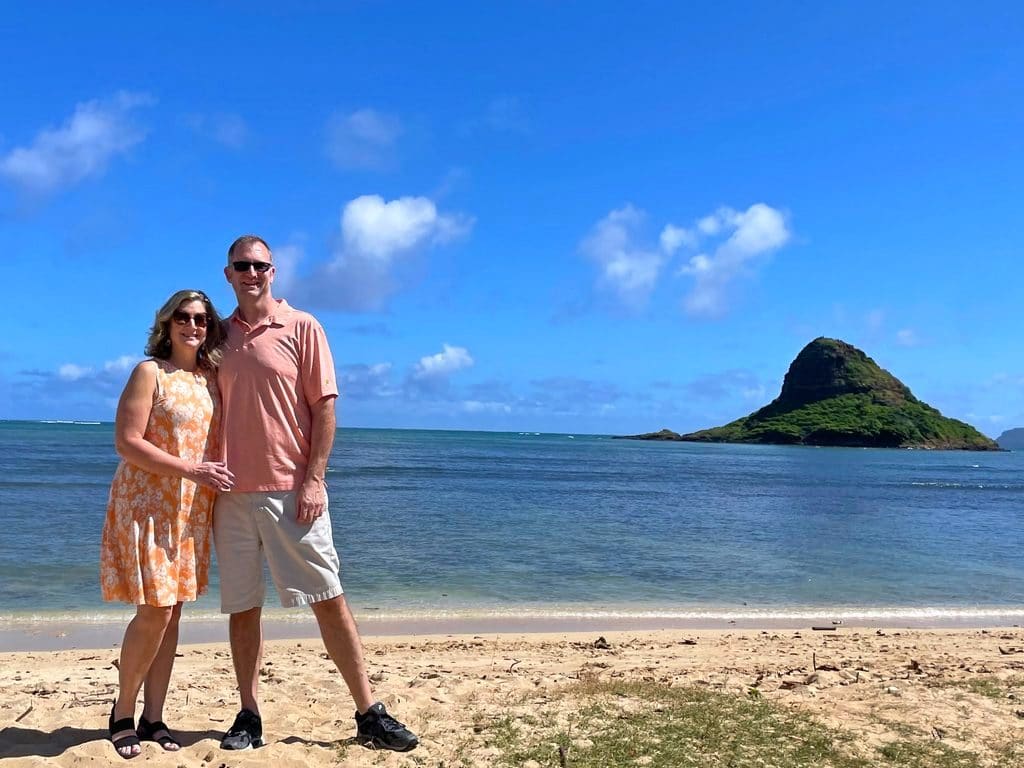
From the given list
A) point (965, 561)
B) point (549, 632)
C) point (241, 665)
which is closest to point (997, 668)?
point (549, 632)

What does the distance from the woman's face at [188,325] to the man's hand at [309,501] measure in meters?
0.95

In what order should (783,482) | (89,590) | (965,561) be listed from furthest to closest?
1. (783,482)
2. (965,561)
3. (89,590)

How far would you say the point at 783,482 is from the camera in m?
42.2

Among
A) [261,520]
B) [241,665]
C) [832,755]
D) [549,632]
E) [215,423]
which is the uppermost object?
[215,423]

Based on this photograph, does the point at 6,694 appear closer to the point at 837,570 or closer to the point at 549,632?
the point at 549,632

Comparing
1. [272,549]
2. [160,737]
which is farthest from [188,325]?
[160,737]

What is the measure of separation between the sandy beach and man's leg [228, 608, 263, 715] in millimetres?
281

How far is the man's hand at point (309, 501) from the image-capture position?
13.3 ft

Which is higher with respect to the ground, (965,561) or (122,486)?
(122,486)

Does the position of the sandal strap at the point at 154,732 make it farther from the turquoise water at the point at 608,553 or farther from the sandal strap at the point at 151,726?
the turquoise water at the point at 608,553

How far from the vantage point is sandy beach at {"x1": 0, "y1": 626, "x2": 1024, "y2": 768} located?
4340 millimetres

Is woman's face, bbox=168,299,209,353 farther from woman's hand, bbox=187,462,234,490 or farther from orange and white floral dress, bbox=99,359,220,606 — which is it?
woman's hand, bbox=187,462,234,490

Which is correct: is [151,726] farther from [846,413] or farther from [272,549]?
[846,413]

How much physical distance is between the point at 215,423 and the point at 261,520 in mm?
570
